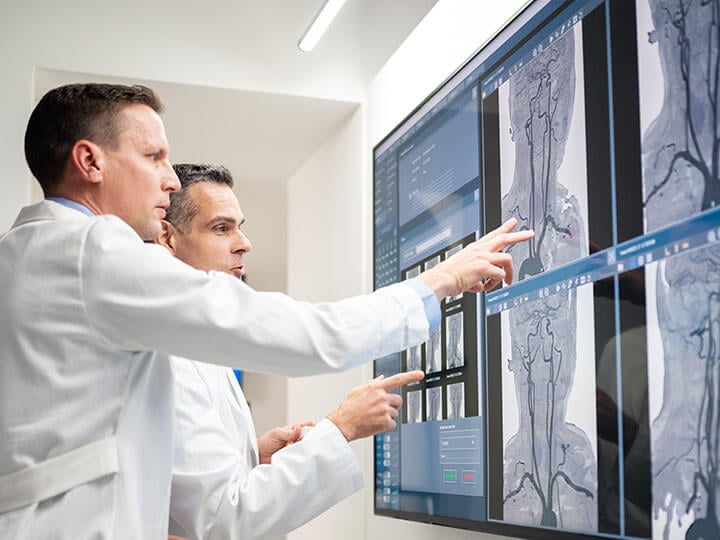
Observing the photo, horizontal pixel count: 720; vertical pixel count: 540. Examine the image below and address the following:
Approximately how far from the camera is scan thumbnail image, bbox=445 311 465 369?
2447 millimetres

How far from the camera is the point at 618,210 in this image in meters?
1.76

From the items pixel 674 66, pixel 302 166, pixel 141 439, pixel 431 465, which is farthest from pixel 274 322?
pixel 302 166

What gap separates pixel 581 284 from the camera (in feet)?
6.18

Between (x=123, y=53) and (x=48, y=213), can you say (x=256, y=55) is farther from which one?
(x=48, y=213)

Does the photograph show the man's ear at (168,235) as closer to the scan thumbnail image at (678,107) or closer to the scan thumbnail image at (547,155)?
the scan thumbnail image at (547,155)

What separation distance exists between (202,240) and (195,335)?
40.5 inches

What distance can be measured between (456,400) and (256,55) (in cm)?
172

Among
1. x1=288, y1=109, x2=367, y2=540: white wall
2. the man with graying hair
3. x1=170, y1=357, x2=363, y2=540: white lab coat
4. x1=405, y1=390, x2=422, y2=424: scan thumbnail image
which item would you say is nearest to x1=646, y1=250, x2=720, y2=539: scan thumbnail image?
the man with graying hair

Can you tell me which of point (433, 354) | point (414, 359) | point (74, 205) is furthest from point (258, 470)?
point (414, 359)

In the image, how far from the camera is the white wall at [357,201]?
2676 millimetres

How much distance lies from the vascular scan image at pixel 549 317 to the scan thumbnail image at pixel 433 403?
39 centimetres

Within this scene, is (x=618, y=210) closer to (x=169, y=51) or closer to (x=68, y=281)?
(x=68, y=281)

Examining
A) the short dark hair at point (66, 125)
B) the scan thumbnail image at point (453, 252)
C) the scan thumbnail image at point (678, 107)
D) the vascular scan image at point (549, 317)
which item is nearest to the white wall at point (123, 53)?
the scan thumbnail image at point (453, 252)

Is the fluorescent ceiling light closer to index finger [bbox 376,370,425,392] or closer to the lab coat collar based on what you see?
index finger [bbox 376,370,425,392]
